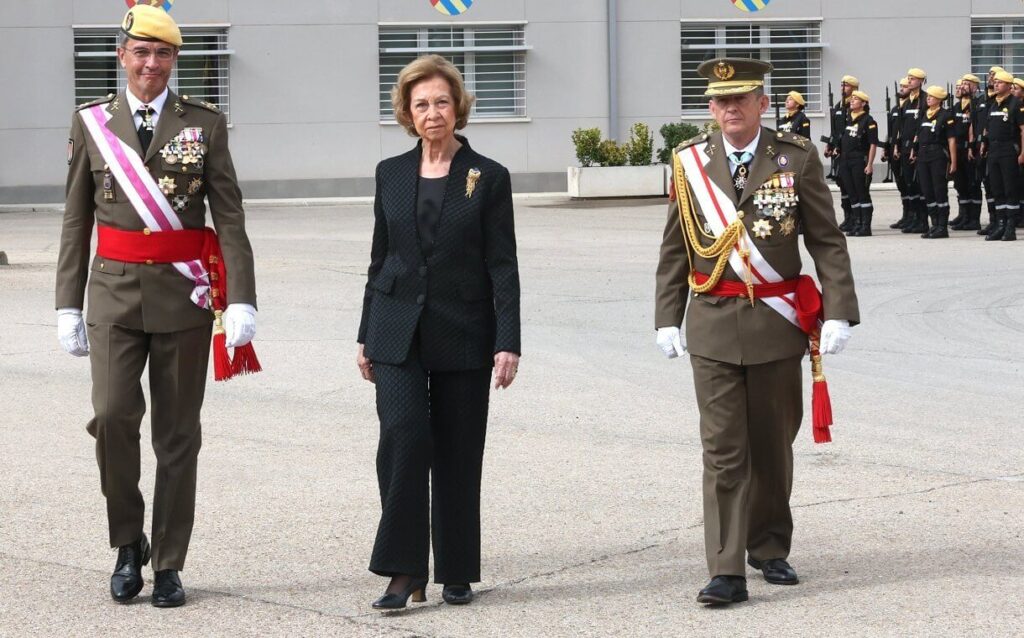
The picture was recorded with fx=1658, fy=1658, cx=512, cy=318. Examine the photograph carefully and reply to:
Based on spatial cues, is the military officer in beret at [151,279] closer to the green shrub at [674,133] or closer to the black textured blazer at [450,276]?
the black textured blazer at [450,276]

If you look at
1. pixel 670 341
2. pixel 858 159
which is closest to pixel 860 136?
pixel 858 159

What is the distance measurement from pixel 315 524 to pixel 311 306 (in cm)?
778

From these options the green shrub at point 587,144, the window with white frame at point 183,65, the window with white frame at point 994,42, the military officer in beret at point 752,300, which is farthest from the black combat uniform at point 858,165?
the military officer in beret at point 752,300

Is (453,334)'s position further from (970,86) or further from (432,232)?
(970,86)

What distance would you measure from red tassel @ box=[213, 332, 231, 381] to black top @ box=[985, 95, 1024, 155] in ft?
53.6

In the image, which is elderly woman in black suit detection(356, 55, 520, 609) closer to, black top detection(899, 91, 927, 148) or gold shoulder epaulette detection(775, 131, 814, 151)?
gold shoulder epaulette detection(775, 131, 814, 151)

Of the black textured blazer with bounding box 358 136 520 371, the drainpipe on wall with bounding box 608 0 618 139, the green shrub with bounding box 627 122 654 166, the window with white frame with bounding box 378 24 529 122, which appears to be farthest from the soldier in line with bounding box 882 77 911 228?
the black textured blazer with bounding box 358 136 520 371

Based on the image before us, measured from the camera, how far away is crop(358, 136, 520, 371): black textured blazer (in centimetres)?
550

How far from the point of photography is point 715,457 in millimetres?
5602

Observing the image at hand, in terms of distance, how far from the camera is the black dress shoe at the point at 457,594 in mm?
5512

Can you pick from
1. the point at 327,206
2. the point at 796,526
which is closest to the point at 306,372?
the point at 796,526

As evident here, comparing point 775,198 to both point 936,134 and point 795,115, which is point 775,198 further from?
point 795,115

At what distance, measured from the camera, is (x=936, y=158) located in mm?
21281

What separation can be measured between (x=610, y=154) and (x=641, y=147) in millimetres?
604
